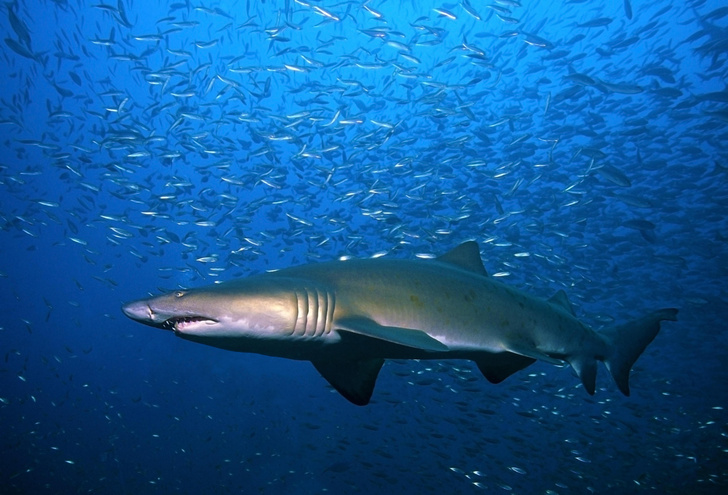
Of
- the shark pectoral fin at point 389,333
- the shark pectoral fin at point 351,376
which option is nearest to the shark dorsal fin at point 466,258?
the shark pectoral fin at point 351,376

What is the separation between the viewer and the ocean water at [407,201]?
11148 mm

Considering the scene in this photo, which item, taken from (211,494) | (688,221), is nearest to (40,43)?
(211,494)

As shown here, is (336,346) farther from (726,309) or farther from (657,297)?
(726,309)

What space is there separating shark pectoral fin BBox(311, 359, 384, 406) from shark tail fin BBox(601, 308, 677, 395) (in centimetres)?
238

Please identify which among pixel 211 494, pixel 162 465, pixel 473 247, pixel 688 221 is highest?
pixel 688 221

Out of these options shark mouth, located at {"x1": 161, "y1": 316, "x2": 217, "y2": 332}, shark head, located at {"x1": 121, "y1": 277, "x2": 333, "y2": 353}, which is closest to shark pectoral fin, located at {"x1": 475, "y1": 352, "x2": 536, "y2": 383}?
shark head, located at {"x1": 121, "y1": 277, "x2": 333, "y2": 353}

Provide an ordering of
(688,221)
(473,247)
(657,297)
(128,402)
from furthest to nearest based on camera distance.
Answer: (128,402), (657,297), (688,221), (473,247)

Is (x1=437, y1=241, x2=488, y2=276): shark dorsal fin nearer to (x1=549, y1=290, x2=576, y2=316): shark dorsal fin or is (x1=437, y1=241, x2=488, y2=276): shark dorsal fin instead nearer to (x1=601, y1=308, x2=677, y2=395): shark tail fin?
(x1=549, y1=290, x2=576, y2=316): shark dorsal fin

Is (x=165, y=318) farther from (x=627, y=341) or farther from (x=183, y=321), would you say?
(x=627, y=341)

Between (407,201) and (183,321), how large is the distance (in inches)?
623

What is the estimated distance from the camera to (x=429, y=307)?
9.34 ft

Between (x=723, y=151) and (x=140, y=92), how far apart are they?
37593 millimetres

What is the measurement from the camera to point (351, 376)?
323 cm

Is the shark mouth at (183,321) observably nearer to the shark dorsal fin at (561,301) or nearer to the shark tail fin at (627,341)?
the shark dorsal fin at (561,301)
